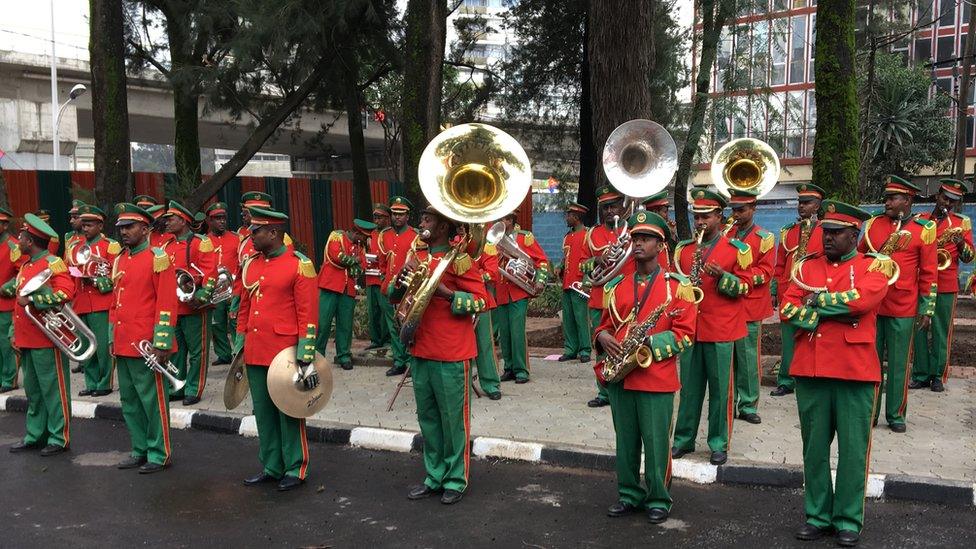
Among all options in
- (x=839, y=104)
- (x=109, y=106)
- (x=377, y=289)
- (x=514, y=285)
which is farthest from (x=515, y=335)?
(x=109, y=106)

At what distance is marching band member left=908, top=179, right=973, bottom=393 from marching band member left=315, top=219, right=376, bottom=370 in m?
6.80

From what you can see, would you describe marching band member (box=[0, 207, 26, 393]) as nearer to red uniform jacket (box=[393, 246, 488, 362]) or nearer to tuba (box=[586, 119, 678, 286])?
red uniform jacket (box=[393, 246, 488, 362])

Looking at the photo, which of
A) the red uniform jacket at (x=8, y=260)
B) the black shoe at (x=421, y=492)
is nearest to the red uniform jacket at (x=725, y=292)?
the black shoe at (x=421, y=492)

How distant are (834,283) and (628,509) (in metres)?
2.03

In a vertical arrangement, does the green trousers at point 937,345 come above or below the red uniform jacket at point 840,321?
below

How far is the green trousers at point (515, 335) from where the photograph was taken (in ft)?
35.7

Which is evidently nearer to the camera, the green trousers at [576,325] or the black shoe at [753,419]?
the black shoe at [753,419]

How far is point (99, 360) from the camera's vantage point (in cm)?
1084

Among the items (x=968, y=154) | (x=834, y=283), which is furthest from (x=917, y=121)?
(x=834, y=283)

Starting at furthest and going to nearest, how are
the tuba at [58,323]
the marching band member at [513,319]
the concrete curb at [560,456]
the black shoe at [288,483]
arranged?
the marching band member at [513,319]
the tuba at [58,323]
the black shoe at [288,483]
the concrete curb at [560,456]

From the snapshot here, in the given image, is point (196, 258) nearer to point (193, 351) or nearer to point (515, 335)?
point (193, 351)

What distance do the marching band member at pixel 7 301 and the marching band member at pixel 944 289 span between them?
939 cm

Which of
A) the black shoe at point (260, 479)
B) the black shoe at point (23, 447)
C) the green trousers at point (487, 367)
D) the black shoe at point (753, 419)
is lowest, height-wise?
the black shoe at point (23, 447)

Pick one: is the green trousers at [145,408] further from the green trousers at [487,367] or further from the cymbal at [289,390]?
the green trousers at [487,367]
